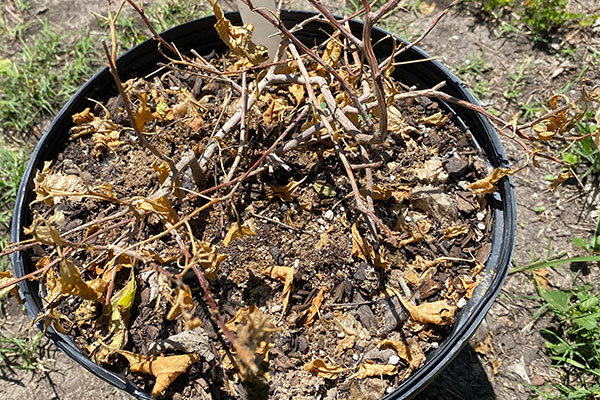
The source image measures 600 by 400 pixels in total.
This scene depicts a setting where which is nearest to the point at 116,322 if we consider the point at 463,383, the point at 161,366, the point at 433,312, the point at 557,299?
the point at 161,366

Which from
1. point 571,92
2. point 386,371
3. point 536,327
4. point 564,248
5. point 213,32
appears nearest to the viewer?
point 386,371

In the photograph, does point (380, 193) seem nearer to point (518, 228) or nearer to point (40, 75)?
point (518, 228)

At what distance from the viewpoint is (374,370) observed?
1.27 metres

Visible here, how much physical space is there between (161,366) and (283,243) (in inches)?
18.0

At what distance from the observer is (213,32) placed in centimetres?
177

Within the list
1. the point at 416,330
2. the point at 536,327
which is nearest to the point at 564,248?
the point at 536,327

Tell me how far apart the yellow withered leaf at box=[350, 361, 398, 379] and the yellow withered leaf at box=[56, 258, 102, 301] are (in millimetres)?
659

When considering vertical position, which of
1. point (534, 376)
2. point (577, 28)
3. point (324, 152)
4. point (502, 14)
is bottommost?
point (534, 376)

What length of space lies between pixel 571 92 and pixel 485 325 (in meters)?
1.18

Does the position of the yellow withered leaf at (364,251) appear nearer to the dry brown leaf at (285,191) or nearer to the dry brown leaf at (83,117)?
the dry brown leaf at (285,191)

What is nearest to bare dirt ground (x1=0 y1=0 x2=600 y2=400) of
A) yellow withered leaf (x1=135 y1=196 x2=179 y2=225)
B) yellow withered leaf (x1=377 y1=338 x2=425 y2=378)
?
yellow withered leaf (x1=377 y1=338 x2=425 y2=378)

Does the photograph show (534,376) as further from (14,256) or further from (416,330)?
(14,256)

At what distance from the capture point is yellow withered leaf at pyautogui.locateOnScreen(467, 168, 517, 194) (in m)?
1.38

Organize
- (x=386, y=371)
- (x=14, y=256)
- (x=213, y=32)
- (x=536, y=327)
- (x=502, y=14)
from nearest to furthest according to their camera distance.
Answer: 1. (x=386, y=371)
2. (x=14, y=256)
3. (x=213, y=32)
4. (x=536, y=327)
5. (x=502, y=14)
